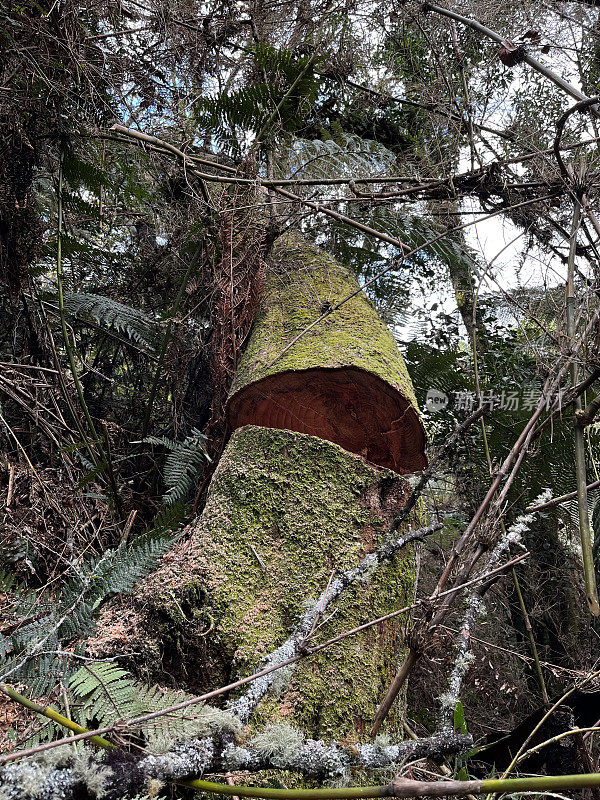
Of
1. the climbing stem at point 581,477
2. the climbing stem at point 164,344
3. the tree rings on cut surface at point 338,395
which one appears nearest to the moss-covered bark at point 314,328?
the tree rings on cut surface at point 338,395

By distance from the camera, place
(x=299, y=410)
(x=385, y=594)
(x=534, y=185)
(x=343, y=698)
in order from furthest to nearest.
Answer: (x=534, y=185) < (x=299, y=410) < (x=385, y=594) < (x=343, y=698)

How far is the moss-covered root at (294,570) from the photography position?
5.56 feet

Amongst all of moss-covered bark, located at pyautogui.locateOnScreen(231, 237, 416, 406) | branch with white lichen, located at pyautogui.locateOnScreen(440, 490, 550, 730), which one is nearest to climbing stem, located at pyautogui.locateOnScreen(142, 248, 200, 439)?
moss-covered bark, located at pyautogui.locateOnScreen(231, 237, 416, 406)

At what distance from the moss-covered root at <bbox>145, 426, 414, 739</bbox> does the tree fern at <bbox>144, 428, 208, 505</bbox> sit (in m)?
0.47

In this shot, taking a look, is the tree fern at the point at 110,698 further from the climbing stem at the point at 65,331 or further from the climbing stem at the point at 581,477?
the climbing stem at the point at 65,331

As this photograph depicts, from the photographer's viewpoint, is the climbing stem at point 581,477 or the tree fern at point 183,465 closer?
the climbing stem at point 581,477

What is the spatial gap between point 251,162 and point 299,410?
1.30 m

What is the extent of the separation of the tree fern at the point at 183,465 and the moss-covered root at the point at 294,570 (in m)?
0.47

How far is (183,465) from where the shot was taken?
2.61 meters

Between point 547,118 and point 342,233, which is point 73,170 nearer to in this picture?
point 342,233

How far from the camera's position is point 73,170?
112 inches

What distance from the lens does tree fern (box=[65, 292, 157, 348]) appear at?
10.5 feet

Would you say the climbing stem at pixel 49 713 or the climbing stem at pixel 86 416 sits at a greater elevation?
the climbing stem at pixel 86 416

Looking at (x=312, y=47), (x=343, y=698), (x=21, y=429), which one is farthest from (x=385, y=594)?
(x=312, y=47)
